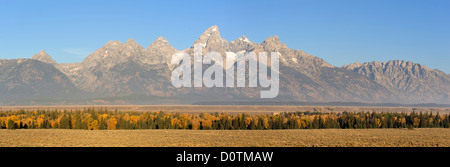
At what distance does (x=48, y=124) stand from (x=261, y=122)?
2141 inches
